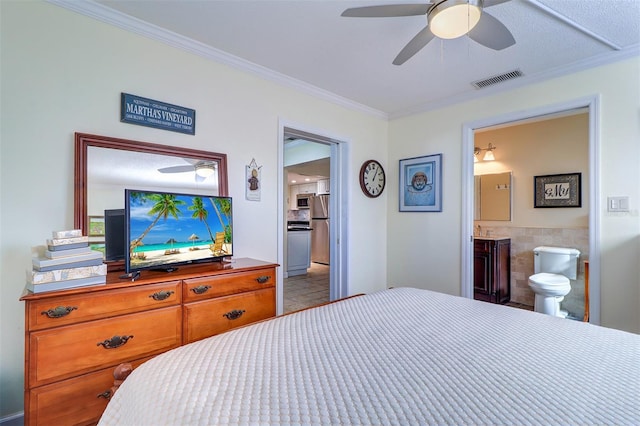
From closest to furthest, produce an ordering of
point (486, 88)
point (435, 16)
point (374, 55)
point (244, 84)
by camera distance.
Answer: point (435, 16), point (374, 55), point (244, 84), point (486, 88)

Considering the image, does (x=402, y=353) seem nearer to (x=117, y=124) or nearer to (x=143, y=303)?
(x=143, y=303)

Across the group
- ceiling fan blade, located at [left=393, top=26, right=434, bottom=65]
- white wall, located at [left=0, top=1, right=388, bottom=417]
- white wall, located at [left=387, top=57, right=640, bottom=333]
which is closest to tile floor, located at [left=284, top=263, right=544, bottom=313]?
white wall, located at [left=387, top=57, right=640, bottom=333]

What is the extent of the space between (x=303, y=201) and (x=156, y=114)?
5910 millimetres

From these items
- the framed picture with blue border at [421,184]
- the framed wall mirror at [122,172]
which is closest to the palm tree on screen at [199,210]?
the framed wall mirror at [122,172]

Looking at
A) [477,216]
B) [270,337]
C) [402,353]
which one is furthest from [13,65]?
[477,216]

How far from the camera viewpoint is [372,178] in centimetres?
382

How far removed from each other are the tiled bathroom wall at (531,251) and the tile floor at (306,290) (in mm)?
2673

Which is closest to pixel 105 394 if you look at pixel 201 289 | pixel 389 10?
pixel 201 289

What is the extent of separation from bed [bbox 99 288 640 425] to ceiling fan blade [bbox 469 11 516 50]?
153 cm

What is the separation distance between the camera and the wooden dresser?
1325mm

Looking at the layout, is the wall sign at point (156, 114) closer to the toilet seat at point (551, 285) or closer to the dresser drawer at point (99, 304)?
the dresser drawer at point (99, 304)

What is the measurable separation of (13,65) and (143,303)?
1536 mm

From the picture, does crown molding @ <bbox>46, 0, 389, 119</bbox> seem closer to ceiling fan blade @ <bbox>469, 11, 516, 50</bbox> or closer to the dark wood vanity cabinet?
ceiling fan blade @ <bbox>469, 11, 516, 50</bbox>

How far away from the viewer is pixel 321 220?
7328 millimetres
